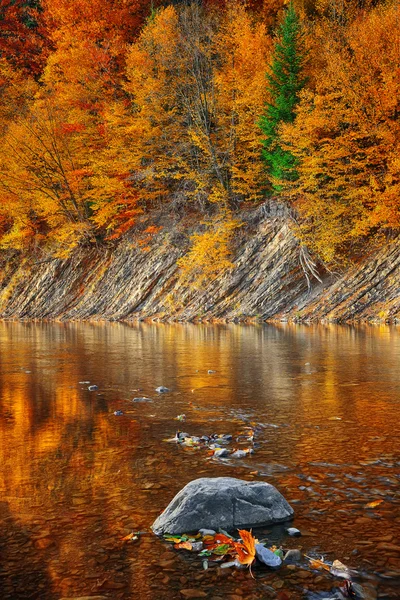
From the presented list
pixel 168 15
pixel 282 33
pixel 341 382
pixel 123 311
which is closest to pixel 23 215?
pixel 123 311

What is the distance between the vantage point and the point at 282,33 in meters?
43.8

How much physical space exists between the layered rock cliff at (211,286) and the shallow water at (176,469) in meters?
17.6

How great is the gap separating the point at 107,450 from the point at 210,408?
327cm

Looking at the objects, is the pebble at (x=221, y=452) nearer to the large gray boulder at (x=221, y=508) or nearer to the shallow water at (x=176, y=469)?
the shallow water at (x=176, y=469)

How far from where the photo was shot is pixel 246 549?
16.0 feet

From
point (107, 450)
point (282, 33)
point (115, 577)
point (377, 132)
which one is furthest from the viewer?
point (282, 33)

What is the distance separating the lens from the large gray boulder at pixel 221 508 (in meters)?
5.48

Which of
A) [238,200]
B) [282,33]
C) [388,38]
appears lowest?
[238,200]

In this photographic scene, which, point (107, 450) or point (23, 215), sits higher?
point (23, 215)

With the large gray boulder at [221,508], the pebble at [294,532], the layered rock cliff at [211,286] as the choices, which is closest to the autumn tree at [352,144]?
the layered rock cliff at [211,286]

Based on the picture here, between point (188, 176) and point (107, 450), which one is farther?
point (188, 176)

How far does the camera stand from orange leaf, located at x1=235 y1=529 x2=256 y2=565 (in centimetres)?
479

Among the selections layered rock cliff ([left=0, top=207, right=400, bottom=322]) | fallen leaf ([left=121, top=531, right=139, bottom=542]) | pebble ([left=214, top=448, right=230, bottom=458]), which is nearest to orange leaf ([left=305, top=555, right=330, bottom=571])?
fallen leaf ([left=121, top=531, right=139, bottom=542])

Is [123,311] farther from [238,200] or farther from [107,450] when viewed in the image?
[107,450]
